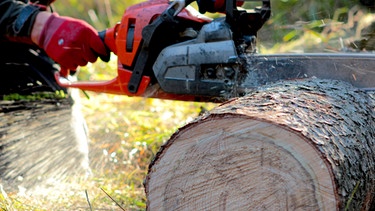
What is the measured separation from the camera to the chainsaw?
2.49 metres

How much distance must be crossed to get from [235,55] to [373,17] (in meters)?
1.84

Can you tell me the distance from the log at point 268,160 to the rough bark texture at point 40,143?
1633 millimetres

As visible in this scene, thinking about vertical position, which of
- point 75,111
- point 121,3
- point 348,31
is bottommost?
point 121,3

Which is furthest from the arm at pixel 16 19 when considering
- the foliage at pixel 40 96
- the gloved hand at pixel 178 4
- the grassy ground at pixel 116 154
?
the gloved hand at pixel 178 4

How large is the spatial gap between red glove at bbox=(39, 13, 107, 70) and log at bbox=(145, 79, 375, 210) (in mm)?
1446

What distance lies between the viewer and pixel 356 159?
73.8 inches

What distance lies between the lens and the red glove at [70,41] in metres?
3.21

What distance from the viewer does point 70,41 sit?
3.21 m

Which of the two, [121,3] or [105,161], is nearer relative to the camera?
[105,161]

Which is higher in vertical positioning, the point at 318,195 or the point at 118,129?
the point at 318,195

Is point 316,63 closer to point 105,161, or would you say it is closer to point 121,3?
point 105,161

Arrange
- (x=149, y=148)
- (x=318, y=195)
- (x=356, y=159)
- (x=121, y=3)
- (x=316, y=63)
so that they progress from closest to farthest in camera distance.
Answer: (x=318, y=195), (x=356, y=159), (x=316, y=63), (x=149, y=148), (x=121, y=3)

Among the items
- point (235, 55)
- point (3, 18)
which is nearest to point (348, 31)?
point (235, 55)

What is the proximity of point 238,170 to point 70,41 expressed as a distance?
1.71m
